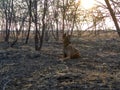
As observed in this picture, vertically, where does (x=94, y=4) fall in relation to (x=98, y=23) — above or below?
above

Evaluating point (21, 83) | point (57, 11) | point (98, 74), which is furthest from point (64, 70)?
point (57, 11)

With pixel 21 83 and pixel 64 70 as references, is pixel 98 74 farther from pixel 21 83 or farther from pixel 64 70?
pixel 21 83

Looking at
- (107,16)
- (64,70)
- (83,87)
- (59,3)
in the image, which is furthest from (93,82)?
(59,3)

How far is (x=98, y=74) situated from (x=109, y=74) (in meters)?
0.41

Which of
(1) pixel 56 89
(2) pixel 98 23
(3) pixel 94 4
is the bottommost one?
(1) pixel 56 89

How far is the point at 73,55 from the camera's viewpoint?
15031mm

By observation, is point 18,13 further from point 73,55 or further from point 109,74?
point 109,74

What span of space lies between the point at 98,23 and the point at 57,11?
28.8 metres

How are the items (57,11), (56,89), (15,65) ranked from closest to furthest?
(56,89) < (15,65) < (57,11)

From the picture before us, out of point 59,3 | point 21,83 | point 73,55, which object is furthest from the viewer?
point 59,3

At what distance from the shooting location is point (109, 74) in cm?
1047

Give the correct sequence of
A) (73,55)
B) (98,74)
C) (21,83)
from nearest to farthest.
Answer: (21,83) < (98,74) < (73,55)

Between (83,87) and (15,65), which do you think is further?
(15,65)

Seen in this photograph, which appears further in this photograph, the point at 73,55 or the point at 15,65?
the point at 73,55
